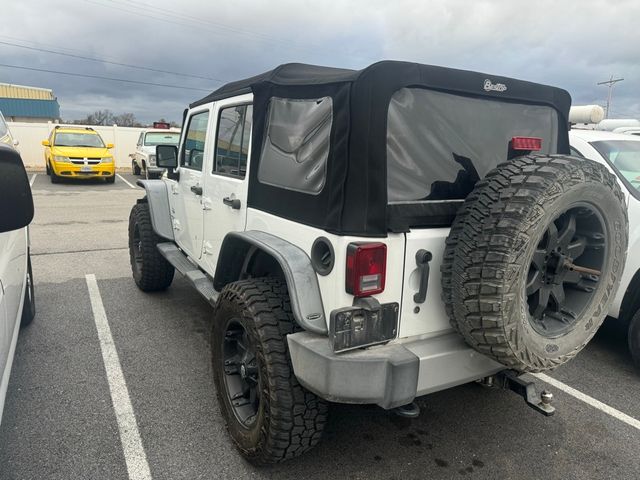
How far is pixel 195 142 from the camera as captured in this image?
422 centimetres

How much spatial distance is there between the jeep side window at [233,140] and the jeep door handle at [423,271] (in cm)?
138

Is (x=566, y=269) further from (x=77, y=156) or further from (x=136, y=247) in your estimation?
(x=77, y=156)

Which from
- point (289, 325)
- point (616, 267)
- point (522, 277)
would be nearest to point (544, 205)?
point (522, 277)

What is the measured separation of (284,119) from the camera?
2.64 meters

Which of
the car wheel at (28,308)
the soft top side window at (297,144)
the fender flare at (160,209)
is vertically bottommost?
the car wheel at (28,308)

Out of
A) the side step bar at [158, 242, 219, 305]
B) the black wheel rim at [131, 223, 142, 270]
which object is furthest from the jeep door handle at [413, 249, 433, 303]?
the black wheel rim at [131, 223, 142, 270]

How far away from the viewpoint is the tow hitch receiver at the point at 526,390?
2.52 metres

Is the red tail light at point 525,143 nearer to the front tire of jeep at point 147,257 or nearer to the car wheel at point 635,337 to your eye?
the car wheel at point 635,337

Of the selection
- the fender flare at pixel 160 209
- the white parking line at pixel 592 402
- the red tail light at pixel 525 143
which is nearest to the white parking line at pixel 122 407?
the fender flare at pixel 160 209

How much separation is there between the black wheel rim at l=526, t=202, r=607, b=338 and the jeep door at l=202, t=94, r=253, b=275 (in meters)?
1.77

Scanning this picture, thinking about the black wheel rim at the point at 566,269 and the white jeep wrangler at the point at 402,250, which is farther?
the black wheel rim at the point at 566,269

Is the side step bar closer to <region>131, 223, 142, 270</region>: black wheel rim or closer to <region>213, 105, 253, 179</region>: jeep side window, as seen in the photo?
<region>131, 223, 142, 270</region>: black wheel rim

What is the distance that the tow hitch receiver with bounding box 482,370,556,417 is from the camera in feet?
8.28

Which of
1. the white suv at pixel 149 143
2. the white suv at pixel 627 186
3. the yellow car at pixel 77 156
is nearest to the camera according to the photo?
the white suv at pixel 627 186
